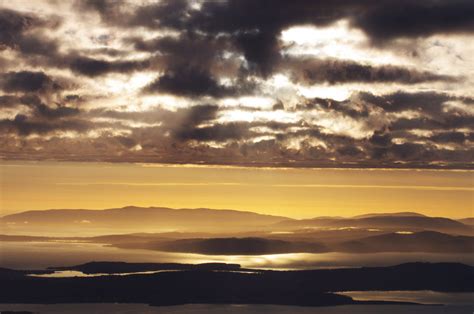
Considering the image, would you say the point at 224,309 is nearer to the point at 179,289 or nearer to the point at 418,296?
the point at 179,289

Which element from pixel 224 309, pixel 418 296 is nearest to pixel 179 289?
pixel 224 309

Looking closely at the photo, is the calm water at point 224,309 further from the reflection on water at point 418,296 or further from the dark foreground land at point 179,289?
the reflection on water at point 418,296

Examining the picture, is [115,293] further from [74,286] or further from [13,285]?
[13,285]

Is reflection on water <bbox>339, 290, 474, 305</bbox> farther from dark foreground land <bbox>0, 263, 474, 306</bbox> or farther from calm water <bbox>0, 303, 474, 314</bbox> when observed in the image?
calm water <bbox>0, 303, 474, 314</bbox>

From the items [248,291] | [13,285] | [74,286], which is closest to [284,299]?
[248,291]

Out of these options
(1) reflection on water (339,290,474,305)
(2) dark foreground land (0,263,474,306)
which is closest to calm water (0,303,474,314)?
(2) dark foreground land (0,263,474,306)

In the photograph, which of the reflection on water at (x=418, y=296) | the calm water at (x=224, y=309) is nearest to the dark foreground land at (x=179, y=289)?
the reflection on water at (x=418, y=296)
